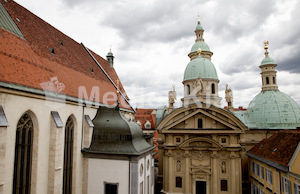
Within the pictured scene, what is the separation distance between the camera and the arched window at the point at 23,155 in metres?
12.8

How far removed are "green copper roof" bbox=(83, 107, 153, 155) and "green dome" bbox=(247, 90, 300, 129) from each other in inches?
812

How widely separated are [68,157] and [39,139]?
386 centimetres

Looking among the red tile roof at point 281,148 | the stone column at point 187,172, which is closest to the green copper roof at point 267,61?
the red tile roof at point 281,148

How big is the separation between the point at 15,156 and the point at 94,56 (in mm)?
18144

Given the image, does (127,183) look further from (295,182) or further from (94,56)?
(94,56)

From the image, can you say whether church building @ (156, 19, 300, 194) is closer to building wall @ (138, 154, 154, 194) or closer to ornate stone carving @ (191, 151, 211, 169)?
ornate stone carving @ (191, 151, 211, 169)

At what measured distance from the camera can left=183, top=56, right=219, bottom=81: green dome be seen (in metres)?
37.1

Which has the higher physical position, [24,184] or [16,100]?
[16,100]

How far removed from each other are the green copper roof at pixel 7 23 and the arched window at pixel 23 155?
590 centimetres

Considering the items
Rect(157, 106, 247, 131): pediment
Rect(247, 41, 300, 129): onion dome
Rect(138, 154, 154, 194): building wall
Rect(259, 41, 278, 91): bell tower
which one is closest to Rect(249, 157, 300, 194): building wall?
Rect(157, 106, 247, 131): pediment

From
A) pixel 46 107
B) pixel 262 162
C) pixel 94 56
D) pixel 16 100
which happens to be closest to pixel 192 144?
pixel 262 162

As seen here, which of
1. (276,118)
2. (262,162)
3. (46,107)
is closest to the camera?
(46,107)

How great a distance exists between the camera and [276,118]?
31.7 m

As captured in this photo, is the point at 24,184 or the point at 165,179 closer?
the point at 24,184
